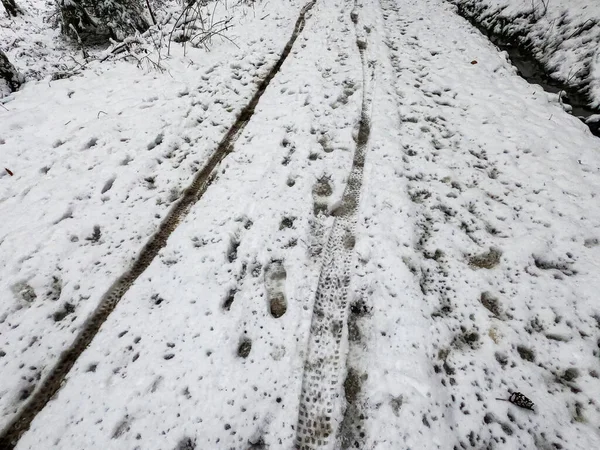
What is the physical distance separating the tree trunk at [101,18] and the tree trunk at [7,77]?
291 cm

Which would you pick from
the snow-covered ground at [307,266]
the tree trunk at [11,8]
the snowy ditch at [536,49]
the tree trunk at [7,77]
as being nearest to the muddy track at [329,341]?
the snow-covered ground at [307,266]

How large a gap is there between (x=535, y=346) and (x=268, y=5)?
385 inches

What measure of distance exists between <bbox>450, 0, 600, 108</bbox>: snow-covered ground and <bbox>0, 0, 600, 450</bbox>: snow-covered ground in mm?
1033

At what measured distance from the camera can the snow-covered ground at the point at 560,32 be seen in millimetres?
5289

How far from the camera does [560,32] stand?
6.16 metres

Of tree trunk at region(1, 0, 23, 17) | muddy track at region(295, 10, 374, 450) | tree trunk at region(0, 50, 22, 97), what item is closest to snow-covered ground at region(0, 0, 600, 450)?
muddy track at region(295, 10, 374, 450)

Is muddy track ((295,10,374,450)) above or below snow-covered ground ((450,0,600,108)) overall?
below

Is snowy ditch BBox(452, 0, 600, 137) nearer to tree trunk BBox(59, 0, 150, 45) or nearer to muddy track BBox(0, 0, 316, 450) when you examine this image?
muddy track BBox(0, 0, 316, 450)

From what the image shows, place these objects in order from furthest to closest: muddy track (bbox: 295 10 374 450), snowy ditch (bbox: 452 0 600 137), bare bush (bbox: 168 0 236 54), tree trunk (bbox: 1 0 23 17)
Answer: tree trunk (bbox: 1 0 23 17)
bare bush (bbox: 168 0 236 54)
snowy ditch (bbox: 452 0 600 137)
muddy track (bbox: 295 10 374 450)

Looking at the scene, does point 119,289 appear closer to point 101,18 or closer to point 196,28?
point 196,28

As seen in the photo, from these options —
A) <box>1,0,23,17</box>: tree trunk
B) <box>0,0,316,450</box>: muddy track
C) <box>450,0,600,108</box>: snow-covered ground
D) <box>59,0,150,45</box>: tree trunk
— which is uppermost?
<box>450,0,600,108</box>: snow-covered ground

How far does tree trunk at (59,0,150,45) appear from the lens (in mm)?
6791

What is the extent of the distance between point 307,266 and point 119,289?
1.75 metres

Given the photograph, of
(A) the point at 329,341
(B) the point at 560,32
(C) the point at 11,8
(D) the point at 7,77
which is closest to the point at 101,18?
(D) the point at 7,77
